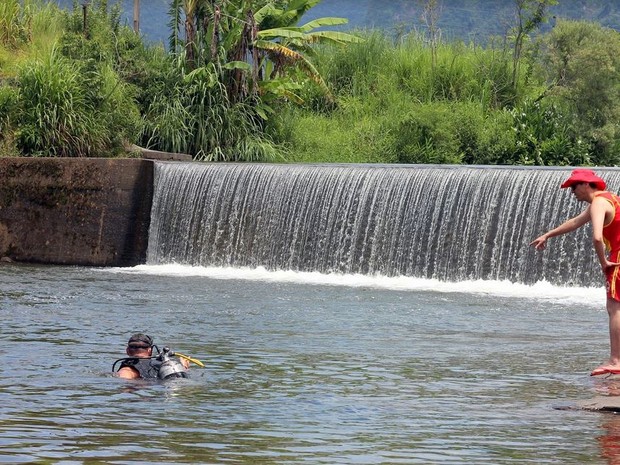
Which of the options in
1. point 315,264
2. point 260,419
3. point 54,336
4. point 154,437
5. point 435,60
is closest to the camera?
point 154,437

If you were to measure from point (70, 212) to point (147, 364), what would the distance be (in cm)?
1181

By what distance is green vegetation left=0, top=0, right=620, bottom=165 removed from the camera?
950 inches

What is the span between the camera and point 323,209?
20.6m

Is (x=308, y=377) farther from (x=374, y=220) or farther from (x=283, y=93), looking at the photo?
(x=283, y=93)

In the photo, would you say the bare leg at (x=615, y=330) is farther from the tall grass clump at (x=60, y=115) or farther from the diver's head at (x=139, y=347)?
the tall grass clump at (x=60, y=115)

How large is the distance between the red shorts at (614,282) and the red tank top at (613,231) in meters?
0.08

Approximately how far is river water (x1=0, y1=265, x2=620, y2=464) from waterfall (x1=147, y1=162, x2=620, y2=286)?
1.50 metres

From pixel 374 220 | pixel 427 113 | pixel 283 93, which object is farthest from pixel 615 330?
pixel 283 93

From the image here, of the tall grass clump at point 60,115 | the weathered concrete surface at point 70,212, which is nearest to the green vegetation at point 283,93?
the tall grass clump at point 60,115

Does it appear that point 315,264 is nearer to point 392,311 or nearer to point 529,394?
point 392,311

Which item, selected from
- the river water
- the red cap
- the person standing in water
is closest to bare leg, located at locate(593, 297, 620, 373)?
the person standing in water

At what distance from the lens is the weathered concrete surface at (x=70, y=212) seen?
21.2m

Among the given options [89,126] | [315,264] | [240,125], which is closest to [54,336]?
[315,264]

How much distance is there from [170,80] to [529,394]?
60.6 feet
